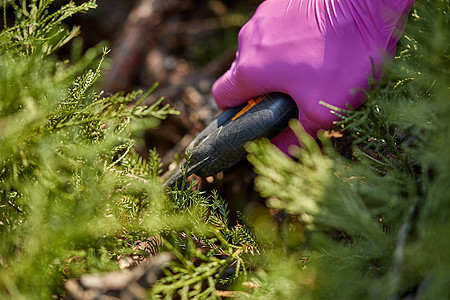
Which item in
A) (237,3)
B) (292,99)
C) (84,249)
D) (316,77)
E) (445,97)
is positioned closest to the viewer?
(445,97)

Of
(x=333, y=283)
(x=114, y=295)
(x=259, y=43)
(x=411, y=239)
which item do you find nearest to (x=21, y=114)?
(x=114, y=295)

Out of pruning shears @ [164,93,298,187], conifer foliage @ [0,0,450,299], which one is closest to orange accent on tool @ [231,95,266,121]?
pruning shears @ [164,93,298,187]

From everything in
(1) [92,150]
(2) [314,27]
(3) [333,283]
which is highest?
(2) [314,27]

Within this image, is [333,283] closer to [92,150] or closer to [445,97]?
[445,97]

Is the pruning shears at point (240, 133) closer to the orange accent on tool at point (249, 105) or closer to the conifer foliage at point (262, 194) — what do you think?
the orange accent on tool at point (249, 105)

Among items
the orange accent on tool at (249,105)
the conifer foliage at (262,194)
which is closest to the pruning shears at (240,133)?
the orange accent on tool at (249,105)

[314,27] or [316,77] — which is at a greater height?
[314,27]
